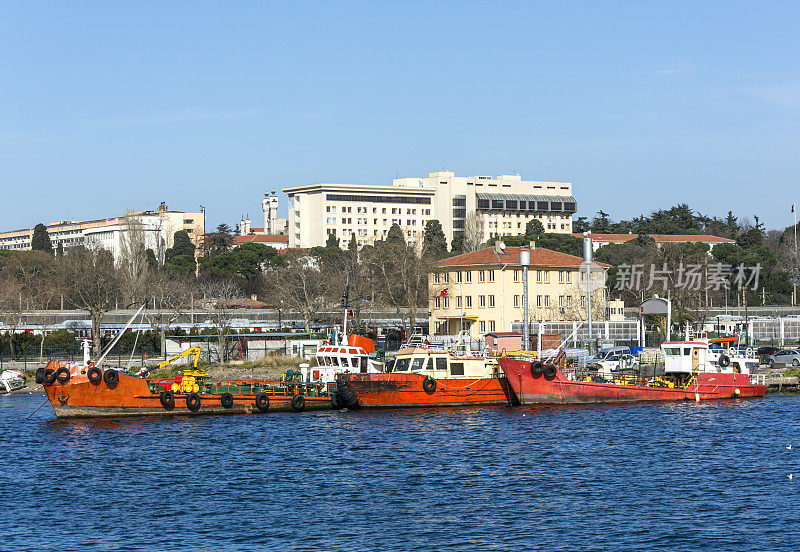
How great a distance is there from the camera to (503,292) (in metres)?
91.5

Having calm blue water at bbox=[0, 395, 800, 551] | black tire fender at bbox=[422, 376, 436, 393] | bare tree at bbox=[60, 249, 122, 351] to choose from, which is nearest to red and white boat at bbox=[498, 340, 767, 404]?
calm blue water at bbox=[0, 395, 800, 551]

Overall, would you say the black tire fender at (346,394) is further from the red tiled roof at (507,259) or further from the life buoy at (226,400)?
the red tiled roof at (507,259)

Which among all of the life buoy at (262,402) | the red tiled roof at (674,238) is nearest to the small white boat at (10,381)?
the life buoy at (262,402)

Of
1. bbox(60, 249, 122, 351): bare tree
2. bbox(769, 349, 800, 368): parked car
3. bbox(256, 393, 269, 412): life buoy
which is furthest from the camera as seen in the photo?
bbox(60, 249, 122, 351): bare tree

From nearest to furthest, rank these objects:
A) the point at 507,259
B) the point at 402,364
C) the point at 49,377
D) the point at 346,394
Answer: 1. the point at 49,377
2. the point at 346,394
3. the point at 402,364
4. the point at 507,259

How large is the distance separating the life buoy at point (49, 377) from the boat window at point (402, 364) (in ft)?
56.8

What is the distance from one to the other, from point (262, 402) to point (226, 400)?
2.01 metres

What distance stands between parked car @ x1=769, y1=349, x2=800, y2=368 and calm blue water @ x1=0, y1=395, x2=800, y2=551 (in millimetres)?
19740

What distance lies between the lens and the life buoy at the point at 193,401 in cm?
5338

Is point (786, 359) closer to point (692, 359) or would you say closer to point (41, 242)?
point (692, 359)

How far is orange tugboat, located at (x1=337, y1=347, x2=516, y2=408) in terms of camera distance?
54.4 meters

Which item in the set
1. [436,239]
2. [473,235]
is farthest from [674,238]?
[436,239]

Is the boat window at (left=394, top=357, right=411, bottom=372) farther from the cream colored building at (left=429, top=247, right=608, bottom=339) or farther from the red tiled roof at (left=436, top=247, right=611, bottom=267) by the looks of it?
the red tiled roof at (left=436, top=247, right=611, bottom=267)

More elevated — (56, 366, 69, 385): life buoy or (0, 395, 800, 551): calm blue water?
(56, 366, 69, 385): life buoy
